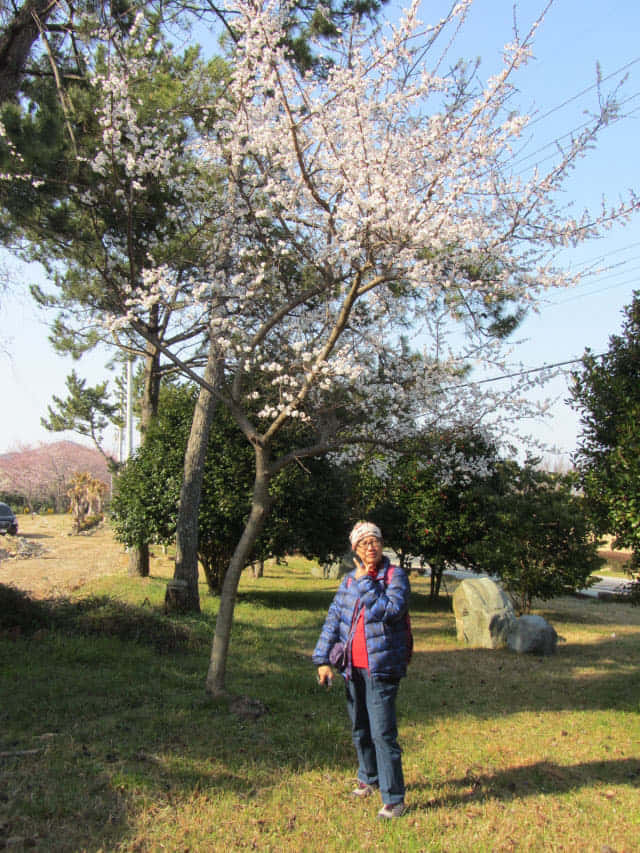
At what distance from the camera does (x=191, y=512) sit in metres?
10.1

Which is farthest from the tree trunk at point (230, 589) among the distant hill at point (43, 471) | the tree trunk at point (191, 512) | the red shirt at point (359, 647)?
the distant hill at point (43, 471)

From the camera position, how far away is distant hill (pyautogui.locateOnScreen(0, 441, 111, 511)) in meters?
51.7

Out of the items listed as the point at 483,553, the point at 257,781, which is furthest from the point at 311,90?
the point at 483,553

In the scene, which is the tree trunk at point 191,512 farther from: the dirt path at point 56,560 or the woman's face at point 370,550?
the woman's face at point 370,550

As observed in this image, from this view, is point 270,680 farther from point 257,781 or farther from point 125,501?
point 125,501

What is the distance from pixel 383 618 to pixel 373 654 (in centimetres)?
22

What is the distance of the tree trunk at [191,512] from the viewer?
31.7 feet

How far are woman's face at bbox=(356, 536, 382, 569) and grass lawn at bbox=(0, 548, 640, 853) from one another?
57.7 inches

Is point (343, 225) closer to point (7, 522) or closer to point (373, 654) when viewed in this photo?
point (373, 654)

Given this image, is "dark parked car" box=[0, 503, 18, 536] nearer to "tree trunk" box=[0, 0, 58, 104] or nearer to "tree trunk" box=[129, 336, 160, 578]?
"tree trunk" box=[129, 336, 160, 578]

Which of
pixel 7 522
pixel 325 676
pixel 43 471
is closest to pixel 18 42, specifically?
pixel 325 676

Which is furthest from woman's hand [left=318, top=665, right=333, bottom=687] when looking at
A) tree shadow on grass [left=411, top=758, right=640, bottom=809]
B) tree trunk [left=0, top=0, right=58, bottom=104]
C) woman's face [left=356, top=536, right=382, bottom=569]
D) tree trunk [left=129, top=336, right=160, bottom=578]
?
tree trunk [left=129, top=336, right=160, bottom=578]

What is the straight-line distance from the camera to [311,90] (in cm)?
534

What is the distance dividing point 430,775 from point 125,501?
9.46 m
